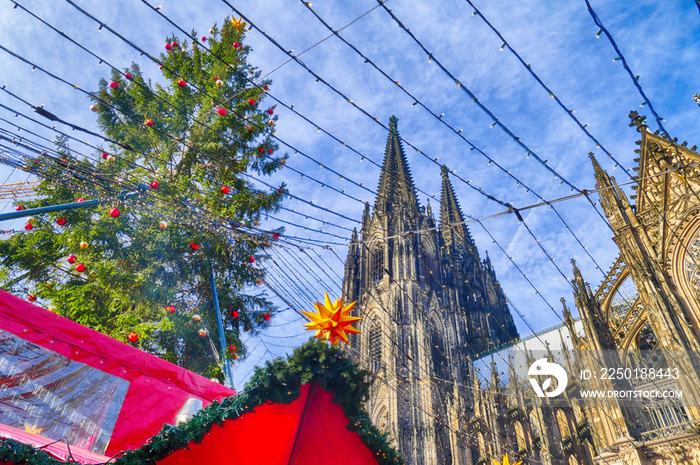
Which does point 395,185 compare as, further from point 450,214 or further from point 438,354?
point 438,354

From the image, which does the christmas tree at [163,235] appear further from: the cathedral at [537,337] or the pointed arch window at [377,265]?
the pointed arch window at [377,265]

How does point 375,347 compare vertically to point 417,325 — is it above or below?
below

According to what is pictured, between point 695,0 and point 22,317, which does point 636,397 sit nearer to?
point 695,0

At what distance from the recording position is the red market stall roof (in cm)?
321

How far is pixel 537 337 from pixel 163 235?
12.9 metres

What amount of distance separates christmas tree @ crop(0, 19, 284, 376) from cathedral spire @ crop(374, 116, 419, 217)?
26031 millimetres

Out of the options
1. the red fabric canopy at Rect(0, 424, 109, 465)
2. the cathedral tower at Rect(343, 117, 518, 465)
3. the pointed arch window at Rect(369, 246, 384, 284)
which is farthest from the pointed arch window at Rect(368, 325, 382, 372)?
the red fabric canopy at Rect(0, 424, 109, 465)

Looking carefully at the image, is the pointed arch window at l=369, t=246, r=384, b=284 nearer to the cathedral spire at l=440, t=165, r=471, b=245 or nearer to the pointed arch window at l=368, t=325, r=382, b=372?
the pointed arch window at l=368, t=325, r=382, b=372

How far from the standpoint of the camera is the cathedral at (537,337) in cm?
1026

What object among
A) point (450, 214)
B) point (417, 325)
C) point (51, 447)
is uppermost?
point (450, 214)

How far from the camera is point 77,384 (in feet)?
11.4

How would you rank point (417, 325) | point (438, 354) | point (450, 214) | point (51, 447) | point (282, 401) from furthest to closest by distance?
point (450, 214) → point (438, 354) → point (417, 325) → point (282, 401) → point (51, 447)

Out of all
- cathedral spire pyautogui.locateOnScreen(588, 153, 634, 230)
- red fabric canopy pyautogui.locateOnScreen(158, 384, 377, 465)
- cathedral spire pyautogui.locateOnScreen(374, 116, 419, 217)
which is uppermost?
cathedral spire pyautogui.locateOnScreen(374, 116, 419, 217)

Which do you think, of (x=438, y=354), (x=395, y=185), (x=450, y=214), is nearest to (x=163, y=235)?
(x=438, y=354)
